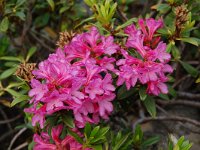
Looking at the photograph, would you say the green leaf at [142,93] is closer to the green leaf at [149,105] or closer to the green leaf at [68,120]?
the green leaf at [149,105]

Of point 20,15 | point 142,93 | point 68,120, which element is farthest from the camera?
point 20,15

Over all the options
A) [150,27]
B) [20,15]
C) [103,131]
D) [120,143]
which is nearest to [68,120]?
[103,131]

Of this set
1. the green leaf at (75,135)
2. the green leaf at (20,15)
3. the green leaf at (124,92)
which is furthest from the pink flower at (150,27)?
the green leaf at (20,15)

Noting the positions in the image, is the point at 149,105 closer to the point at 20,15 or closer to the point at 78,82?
the point at 78,82

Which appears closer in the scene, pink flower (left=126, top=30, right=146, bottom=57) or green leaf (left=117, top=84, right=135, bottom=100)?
pink flower (left=126, top=30, right=146, bottom=57)

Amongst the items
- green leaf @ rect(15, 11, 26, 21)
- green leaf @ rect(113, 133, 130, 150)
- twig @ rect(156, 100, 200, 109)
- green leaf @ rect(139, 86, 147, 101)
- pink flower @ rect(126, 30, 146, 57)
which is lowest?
twig @ rect(156, 100, 200, 109)

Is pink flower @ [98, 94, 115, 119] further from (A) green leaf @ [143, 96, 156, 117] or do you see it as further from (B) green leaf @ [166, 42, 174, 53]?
(B) green leaf @ [166, 42, 174, 53]

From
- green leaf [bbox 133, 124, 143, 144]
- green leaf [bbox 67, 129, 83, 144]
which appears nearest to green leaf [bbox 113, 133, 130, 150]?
green leaf [bbox 133, 124, 143, 144]
